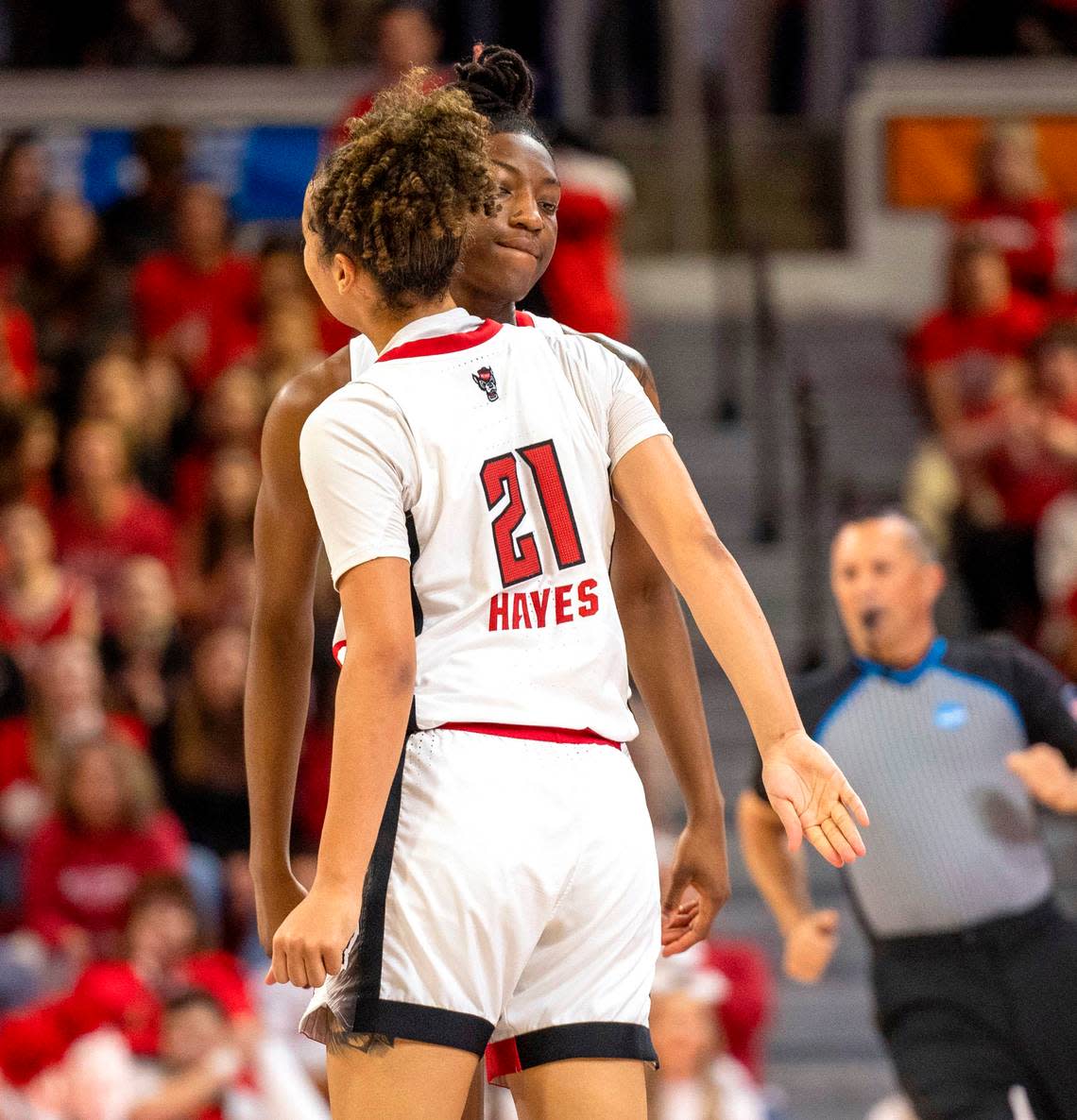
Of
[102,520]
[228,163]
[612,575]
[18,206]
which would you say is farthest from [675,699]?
[228,163]

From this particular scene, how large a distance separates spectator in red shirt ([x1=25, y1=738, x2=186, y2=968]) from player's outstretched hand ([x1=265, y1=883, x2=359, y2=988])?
418 cm

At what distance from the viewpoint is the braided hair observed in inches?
105

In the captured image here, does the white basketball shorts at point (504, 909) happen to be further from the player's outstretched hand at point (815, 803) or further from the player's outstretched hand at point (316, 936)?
the player's outstretched hand at point (815, 803)

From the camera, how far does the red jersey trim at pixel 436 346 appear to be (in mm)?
2400

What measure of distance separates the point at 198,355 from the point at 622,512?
579cm

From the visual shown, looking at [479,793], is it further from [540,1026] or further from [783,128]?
[783,128]

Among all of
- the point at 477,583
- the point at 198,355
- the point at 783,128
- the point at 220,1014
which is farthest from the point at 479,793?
the point at 783,128

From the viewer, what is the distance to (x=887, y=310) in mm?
10391

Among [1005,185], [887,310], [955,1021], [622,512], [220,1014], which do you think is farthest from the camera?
[887,310]

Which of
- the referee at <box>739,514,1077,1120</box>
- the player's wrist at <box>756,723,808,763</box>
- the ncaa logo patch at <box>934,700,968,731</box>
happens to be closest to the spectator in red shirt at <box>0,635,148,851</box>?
the referee at <box>739,514,1077,1120</box>

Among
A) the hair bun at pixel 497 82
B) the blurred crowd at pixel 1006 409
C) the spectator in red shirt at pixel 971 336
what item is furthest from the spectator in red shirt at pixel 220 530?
the hair bun at pixel 497 82

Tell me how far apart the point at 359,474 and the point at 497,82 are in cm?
70

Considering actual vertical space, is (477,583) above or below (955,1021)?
above

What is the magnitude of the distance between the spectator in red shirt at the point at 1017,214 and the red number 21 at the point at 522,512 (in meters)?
7.12
